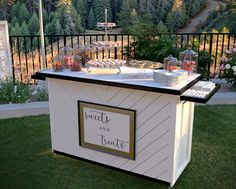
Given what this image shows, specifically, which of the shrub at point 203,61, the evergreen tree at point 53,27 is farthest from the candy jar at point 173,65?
the evergreen tree at point 53,27

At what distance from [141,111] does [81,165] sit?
0.95 m

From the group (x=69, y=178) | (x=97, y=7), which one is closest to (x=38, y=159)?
(x=69, y=178)

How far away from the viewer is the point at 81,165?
3018 mm

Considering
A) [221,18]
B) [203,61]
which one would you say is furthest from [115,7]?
[203,61]

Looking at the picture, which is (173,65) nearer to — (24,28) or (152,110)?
(152,110)

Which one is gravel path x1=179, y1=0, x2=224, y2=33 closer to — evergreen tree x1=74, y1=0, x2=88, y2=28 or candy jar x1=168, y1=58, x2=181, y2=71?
evergreen tree x1=74, y1=0, x2=88, y2=28

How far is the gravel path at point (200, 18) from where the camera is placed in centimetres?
2838

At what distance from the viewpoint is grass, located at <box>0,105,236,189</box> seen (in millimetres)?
2688

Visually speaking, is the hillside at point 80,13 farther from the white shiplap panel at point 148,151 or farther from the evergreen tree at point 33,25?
the white shiplap panel at point 148,151

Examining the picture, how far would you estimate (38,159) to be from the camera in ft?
10.3

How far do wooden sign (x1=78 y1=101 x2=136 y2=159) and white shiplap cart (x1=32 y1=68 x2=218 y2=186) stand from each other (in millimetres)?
50

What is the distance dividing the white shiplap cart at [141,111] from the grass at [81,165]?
0.38 feet

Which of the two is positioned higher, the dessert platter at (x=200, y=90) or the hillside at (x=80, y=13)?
the hillside at (x=80, y=13)

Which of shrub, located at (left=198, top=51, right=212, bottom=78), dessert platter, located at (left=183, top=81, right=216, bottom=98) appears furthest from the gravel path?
dessert platter, located at (left=183, top=81, right=216, bottom=98)
